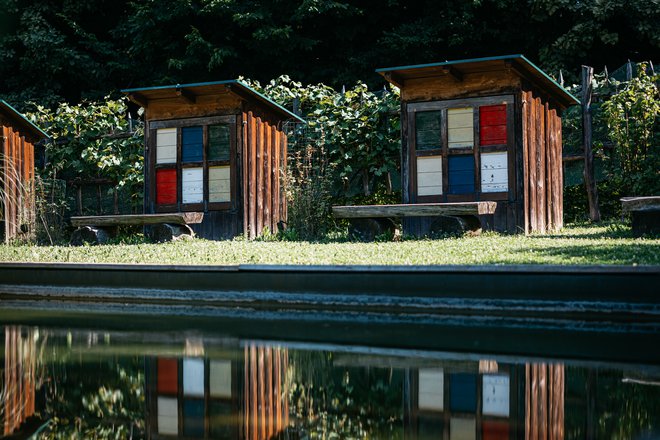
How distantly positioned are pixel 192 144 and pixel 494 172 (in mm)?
5204

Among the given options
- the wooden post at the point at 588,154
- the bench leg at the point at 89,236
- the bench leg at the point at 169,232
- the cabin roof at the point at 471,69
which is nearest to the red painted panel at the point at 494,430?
the cabin roof at the point at 471,69

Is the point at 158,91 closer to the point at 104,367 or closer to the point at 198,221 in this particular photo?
the point at 198,221

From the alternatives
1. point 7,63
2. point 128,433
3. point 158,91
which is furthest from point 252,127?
point 7,63

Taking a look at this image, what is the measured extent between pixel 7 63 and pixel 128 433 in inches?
1004

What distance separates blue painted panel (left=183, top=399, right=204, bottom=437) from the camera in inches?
154

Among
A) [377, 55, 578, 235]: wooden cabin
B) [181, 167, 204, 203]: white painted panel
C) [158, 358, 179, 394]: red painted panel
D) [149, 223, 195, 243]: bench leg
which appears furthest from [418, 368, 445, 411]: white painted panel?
[181, 167, 204, 203]: white painted panel

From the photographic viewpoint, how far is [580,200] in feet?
52.9

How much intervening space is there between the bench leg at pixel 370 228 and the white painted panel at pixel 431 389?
8.00m

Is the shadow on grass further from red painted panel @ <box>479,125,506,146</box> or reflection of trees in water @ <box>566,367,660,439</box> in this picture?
reflection of trees in water @ <box>566,367,660,439</box>

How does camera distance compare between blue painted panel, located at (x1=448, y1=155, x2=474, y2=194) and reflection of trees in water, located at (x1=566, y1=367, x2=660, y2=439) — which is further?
blue painted panel, located at (x1=448, y1=155, x2=474, y2=194)

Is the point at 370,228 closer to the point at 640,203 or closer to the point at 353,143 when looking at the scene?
the point at 353,143

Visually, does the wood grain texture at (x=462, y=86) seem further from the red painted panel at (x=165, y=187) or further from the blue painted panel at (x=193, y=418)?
the blue painted panel at (x=193, y=418)

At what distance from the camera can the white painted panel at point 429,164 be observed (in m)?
13.9

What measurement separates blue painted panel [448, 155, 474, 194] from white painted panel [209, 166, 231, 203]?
12.4 feet
